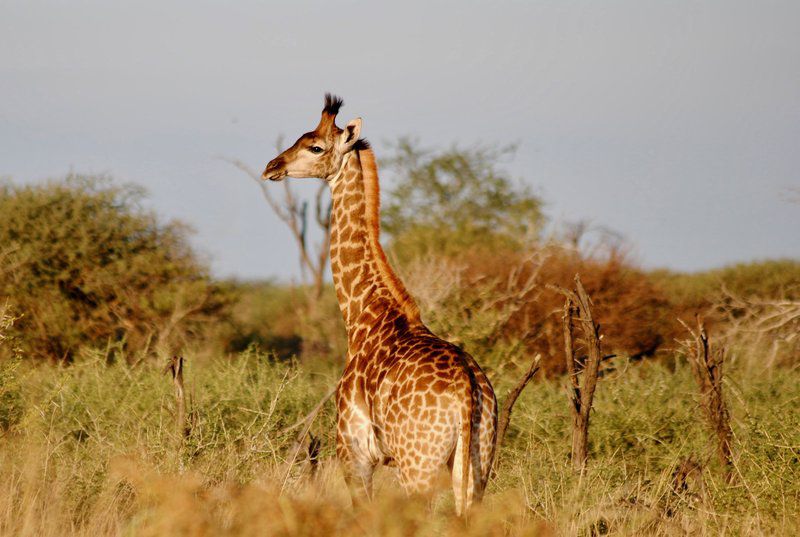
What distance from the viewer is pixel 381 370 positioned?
5805mm

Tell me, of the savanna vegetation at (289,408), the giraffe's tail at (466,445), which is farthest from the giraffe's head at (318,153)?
the giraffe's tail at (466,445)

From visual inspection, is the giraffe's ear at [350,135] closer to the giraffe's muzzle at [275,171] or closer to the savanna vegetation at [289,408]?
the giraffe's muzzle at [275,171]

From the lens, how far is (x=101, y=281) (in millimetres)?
15336

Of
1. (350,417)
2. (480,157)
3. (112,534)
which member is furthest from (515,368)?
(480,157)

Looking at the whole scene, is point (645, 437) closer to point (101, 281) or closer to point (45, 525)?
point (45, 525)

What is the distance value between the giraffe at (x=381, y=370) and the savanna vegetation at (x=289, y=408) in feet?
0.87

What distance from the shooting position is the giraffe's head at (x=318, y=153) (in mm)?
6902

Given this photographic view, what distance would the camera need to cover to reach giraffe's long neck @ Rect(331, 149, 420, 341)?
21.2 ft

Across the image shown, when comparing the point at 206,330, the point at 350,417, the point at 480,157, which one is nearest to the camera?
the point at 350,417

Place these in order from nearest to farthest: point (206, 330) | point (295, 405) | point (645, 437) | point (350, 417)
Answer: point (350, 417)
point (645, 437)
point (295, 405)
point (206, 330)

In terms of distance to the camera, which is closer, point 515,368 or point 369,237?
point 369,237

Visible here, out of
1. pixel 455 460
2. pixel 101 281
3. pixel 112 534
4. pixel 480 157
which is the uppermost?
pixel 480 157

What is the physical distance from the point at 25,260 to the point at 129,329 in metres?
1.83

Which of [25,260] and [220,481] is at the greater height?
[25,260]
